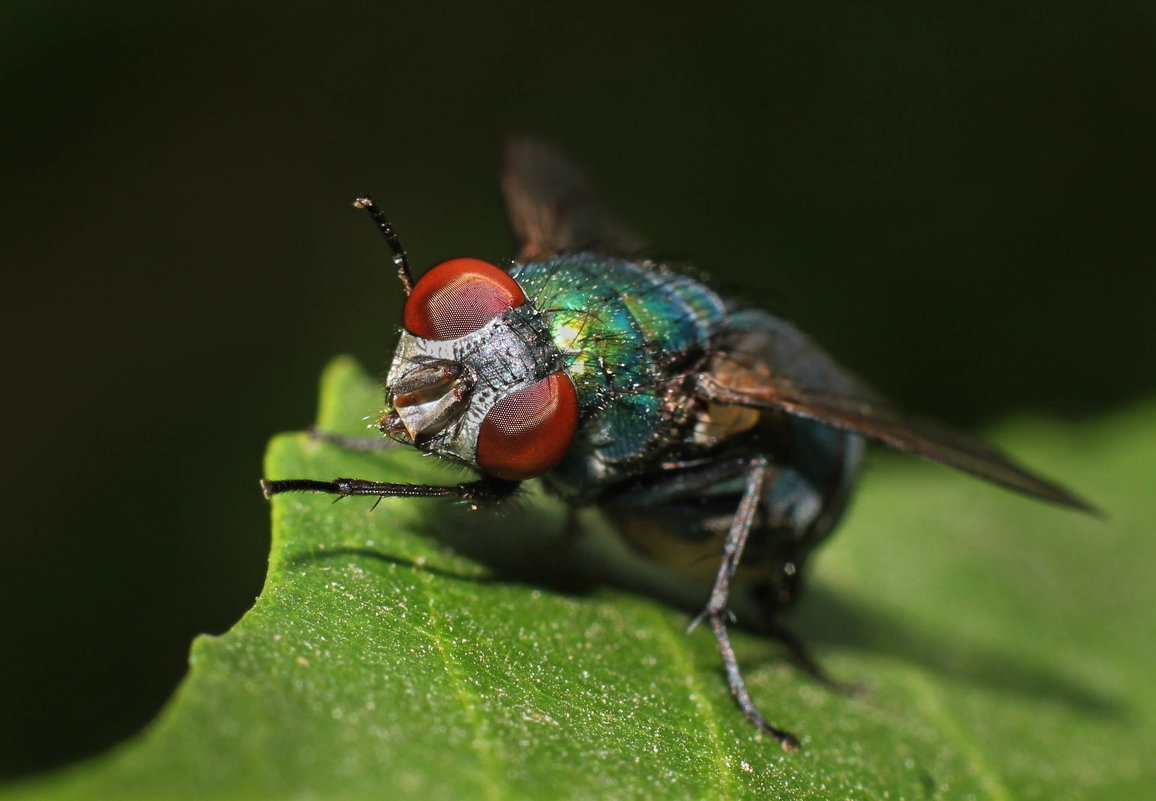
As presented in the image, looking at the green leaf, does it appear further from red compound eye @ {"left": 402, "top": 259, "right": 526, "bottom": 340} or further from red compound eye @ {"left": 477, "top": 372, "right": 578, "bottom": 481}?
red compound eye @ {"left": 402, "top": 259, "right": 526, "bottom": 340}

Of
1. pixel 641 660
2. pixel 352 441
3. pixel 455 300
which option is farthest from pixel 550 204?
pixel 641 660

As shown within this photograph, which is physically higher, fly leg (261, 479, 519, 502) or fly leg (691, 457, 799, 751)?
fly leg (261, 479, 519, 502)

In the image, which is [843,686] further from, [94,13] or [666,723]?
[94,13]

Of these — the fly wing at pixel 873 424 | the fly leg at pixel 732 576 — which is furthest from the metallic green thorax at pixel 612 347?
the fly leg at pixel 732 576

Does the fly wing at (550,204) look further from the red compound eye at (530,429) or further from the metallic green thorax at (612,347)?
the red compound eye at (530,429)

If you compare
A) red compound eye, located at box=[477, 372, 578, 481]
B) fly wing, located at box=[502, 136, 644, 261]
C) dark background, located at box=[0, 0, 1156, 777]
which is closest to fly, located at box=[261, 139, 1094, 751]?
red compound eye, located at box=[477, 372, 578, 481]

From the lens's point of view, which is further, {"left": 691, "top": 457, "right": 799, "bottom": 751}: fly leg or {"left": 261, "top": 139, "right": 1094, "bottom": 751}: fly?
{"left": 691, "top": 457, "right": 799, "bottom": 751}: fly leg
